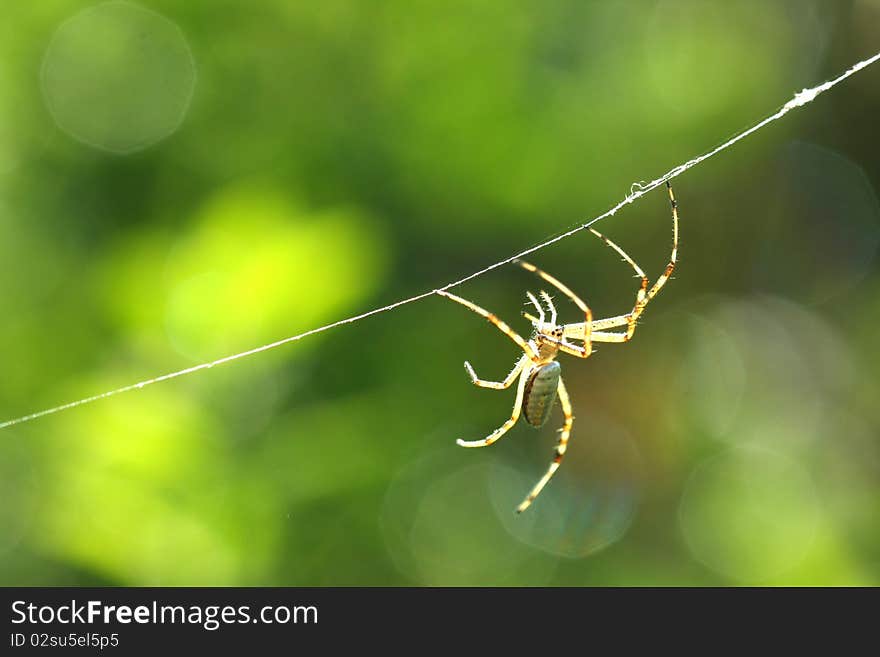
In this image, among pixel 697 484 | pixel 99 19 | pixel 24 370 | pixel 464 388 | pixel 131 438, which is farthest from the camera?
pixel 697 484

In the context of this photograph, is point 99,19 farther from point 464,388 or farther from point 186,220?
point 464,388

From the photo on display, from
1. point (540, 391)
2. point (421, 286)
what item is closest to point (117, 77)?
point (421, 286)

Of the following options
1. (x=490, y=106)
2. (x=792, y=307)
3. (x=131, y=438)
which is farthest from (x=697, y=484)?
(x=131, y=438)

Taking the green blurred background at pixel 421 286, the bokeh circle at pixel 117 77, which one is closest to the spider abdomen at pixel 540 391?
the green blurred background at pixel 421 286

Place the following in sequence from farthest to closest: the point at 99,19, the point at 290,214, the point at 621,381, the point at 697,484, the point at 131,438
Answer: the point at 621,381
the point at 697,484
the point at 99,19
the point at 290,214
the point at 131,438

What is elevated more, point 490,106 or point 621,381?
point 490,106

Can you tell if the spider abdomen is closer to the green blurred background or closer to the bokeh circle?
the green blurred background

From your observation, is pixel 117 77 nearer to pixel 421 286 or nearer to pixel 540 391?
pixel 421 286

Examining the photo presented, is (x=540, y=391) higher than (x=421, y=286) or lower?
lower

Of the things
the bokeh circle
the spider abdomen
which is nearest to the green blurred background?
the bokeh circle
